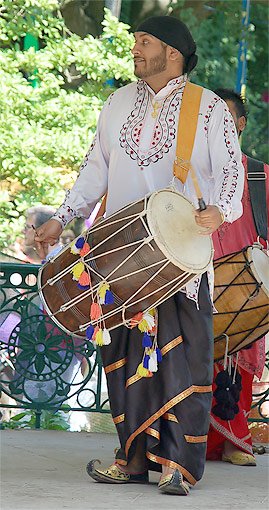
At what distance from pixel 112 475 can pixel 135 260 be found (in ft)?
3.10

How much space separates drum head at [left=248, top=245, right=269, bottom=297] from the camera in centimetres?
496

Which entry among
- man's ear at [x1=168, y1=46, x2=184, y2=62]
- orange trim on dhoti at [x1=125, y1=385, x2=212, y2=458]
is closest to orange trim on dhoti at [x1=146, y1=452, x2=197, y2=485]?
orange trim on dhoti at [x1=125, y1=385, x2=212, y2=458]

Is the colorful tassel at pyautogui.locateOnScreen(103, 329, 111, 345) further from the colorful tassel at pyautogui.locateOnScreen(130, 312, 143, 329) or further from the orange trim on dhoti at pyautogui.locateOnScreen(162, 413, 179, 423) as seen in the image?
the orange trim on dhoti at pyautogui.locateOnScreen(162, 413, 179, 423)

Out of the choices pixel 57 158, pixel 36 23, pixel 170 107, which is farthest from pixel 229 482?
pixel 36 23

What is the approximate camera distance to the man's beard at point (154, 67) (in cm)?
449

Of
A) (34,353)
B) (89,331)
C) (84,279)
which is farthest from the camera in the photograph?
(34,353)

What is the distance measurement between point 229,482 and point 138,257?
1.22m

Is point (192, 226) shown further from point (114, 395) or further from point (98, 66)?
point (98, 66)

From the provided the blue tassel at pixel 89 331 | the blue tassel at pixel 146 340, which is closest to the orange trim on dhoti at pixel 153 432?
the blue tassel at pixel 146 340

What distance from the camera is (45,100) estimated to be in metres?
9.77

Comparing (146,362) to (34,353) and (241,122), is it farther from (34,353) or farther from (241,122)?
(34,353)

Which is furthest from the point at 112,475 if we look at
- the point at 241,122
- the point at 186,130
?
the point at 241,122

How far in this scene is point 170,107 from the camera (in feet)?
14.8

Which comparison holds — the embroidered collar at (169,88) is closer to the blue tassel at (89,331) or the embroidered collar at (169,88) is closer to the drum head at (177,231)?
the drum head at (177,231)
